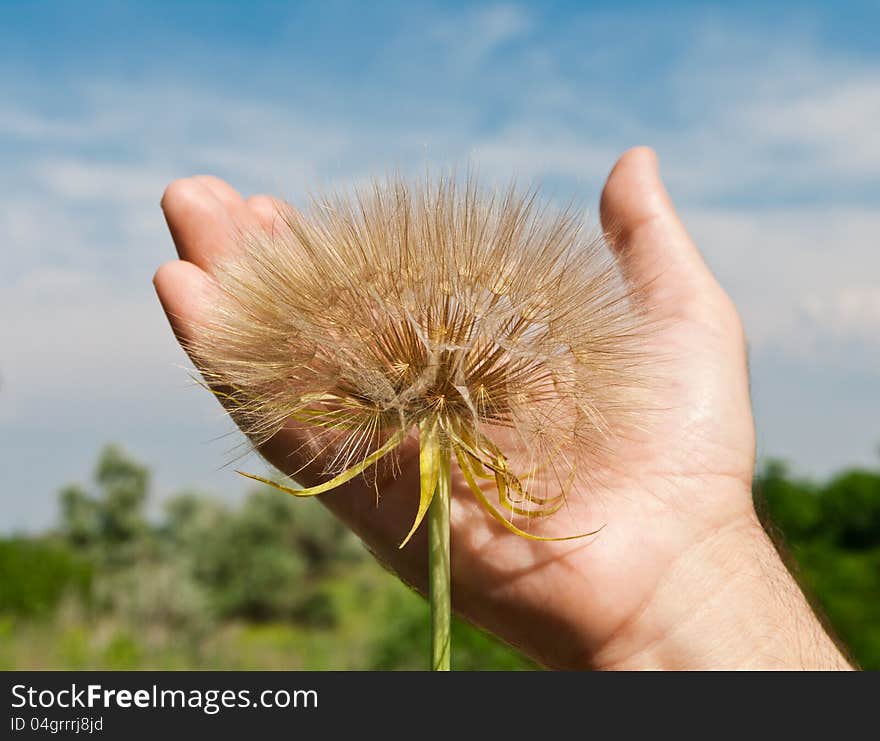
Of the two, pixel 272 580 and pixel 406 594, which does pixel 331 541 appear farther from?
pixel 406 594

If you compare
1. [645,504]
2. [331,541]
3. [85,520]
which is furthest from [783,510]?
[645,504]

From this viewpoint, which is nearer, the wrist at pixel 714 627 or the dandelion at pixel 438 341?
the dandelion at pixel 438 341

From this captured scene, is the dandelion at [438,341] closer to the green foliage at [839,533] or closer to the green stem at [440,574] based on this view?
the green stem at [440,574]

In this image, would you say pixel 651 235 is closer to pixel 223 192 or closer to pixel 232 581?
pixel 223 192

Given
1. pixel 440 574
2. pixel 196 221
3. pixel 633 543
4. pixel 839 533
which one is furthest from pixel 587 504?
pixel 839 533

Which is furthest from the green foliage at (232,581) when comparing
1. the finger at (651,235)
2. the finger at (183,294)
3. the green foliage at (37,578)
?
the finger at (183,294)

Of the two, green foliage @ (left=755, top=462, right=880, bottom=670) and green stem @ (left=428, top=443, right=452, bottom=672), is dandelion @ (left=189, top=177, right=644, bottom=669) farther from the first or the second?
green foliage @ (left=755, top=462, right=880, bottom=670)

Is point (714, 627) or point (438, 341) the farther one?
point (714, 627)
